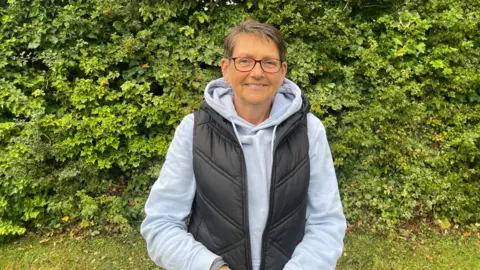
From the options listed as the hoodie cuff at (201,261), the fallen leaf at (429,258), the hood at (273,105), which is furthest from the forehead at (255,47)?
the fallen leaf at (429,258)

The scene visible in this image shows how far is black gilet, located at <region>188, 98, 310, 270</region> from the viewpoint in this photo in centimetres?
153

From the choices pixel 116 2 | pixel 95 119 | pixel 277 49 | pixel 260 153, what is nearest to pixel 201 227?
pixel 260 153

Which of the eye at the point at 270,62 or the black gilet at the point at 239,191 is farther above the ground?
the eye at the point at 270,62

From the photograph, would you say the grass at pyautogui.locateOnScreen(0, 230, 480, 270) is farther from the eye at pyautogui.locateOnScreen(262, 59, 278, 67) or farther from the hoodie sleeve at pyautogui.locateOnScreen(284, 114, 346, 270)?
the eye at pyautogui.locateOnScreen(262, 59, 278, 67)

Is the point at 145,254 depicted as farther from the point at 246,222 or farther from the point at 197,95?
the point at 246,222

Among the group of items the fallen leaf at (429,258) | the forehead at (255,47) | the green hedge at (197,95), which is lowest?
the fallen leaf at (429,258)

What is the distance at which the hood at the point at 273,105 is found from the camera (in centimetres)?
163

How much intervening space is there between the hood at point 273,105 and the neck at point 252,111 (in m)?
0.03

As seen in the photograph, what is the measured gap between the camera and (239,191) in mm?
1518

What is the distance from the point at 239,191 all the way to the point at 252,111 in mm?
419

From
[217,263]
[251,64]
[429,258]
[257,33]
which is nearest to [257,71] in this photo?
[251,64]

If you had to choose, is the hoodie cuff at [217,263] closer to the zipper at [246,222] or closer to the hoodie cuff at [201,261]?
the hoodie cuff at [201,261]

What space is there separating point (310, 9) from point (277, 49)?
276 centimetres

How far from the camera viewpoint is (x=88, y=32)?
404cm
